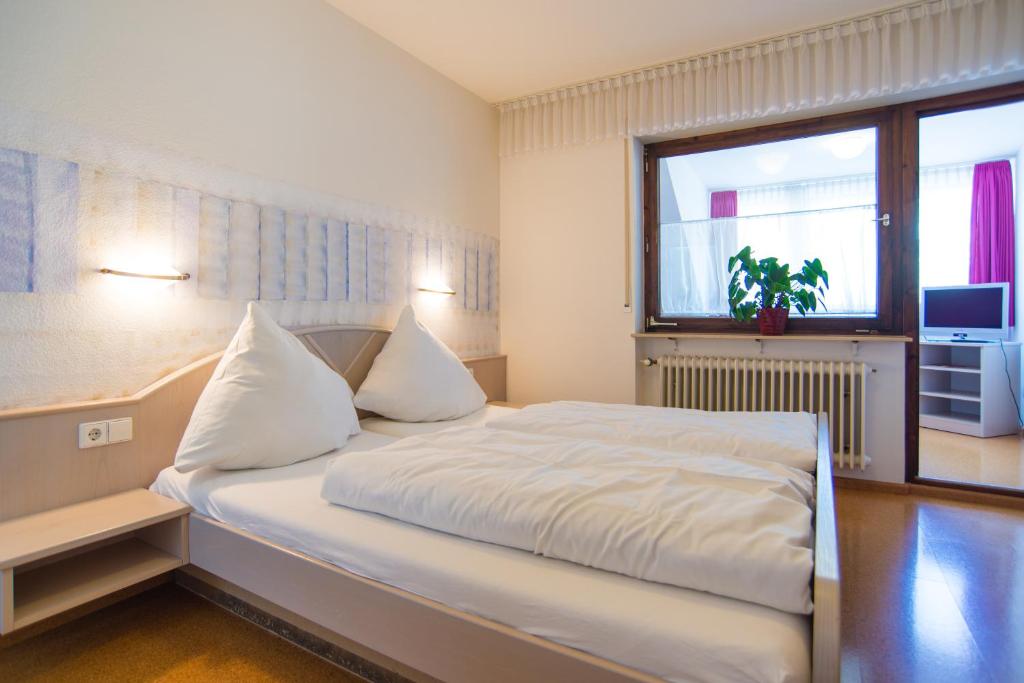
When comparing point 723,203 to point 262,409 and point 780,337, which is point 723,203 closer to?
point 780,337

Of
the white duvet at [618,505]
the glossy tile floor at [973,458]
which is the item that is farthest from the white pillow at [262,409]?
the glossy tile floor at [973,458]

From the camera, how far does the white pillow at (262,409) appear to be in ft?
5.87

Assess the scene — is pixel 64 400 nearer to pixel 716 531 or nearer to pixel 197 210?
pixel 197 210

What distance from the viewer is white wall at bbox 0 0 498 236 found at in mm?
1744

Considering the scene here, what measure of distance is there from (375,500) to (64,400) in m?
1.16

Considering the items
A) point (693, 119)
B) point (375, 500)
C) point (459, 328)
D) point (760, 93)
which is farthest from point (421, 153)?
point (375, 500)

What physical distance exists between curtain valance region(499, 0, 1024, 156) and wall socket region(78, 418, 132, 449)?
2962 mm

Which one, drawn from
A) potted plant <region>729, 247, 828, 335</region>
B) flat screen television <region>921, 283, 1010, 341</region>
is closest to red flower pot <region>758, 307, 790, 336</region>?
potted plant <region>729, 247, 828, 335</region>

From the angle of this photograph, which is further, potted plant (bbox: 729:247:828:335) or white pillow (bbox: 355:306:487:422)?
potted plant (bbox: 729:247:828:335)

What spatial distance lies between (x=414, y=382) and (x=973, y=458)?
12.9 feet

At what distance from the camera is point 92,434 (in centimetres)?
175

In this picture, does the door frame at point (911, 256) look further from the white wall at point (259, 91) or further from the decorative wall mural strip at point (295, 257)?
the decorative wall mural strip at point (295, 257)

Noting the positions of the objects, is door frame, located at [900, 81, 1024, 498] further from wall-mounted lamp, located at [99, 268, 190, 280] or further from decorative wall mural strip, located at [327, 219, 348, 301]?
wall-mounted lamp, located at [99, 268, 190, 280]

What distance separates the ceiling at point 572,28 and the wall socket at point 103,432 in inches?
84.5
